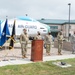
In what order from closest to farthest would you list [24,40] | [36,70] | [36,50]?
[36,70] → [36,50] → [24,40]

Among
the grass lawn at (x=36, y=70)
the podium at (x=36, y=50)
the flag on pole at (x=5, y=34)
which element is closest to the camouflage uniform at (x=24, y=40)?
the podium at (x=36, y=50)

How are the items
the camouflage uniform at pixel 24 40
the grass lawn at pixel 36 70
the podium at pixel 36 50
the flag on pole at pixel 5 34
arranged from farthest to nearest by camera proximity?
the flag on pole at pixel 5 34, the camouflage uniform at pixel 24 40, the podium at pixel 36 50, the grass lawn at pixel 36 70

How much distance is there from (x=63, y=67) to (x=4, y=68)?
105 inches

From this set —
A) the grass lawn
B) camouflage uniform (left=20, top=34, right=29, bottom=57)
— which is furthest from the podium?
the grass lawn

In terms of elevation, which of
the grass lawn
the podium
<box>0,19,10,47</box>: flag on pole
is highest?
<box>0,19,10,47</box>: flag on pole

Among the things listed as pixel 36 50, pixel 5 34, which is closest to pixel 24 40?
pixel 36 50

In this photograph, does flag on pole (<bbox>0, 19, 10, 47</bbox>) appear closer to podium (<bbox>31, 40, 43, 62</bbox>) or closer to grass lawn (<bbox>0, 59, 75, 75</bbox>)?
podium (<bbox>31, 40, 43, 62</bbox>)

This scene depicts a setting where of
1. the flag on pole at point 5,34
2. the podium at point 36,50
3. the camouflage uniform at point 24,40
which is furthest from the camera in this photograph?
the flag on pole at point 5,34

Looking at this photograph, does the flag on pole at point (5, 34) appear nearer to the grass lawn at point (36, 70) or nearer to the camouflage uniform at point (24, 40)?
the camouflage uniform at point (24, 40)

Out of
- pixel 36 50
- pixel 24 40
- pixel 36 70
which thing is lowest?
pixel 36 70

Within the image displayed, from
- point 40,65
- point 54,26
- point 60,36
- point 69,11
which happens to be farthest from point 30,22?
point 54,26

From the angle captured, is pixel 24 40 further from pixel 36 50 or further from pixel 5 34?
pixel 5 34

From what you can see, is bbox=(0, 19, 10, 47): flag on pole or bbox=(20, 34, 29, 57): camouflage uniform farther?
bbox=(0, 19, 10, 47): flag on pole

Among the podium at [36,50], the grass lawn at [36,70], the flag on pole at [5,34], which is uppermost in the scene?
the flag on pole at [5,34]
